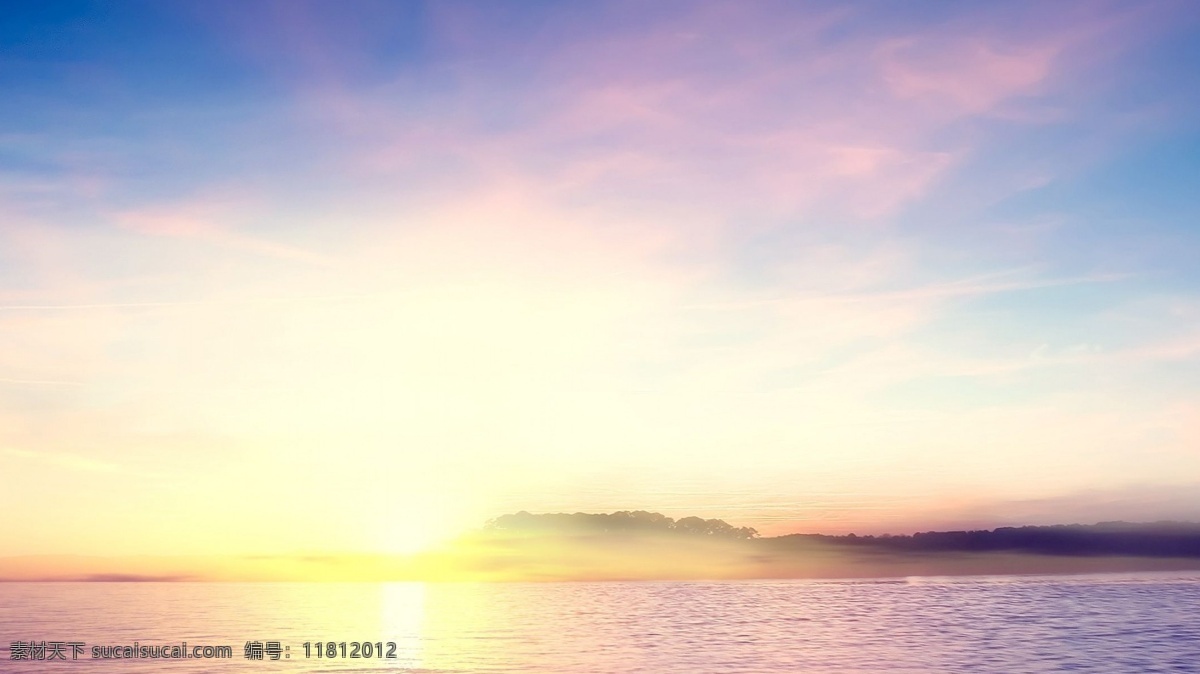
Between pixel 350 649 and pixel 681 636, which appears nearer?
pixel 350 649

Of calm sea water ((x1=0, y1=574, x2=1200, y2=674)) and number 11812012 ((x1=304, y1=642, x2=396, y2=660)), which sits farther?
number 11812012 ((x1=304, y1=642, x2=396, y2=660))

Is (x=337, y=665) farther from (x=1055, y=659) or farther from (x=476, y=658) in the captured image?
(x=1055, y=659)

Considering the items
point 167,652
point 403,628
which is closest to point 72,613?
point 403,628

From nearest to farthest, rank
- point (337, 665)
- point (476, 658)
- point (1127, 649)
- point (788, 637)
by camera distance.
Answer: point (337, 665) < point (476, 658) < point (1127, 649) < point (788, 637)

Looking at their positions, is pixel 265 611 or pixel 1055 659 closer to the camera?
pixel 1055 659

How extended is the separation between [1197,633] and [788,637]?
3535 cm

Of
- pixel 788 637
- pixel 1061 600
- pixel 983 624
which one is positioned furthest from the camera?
pixel 1061 600

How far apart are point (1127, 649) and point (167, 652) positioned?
68.1m

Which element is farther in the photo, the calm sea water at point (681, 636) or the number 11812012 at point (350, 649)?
the number 11812012 at point (350, 649)

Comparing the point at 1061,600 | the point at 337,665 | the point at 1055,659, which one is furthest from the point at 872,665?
the point at 1061,600

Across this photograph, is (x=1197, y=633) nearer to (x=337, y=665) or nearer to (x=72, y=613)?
(x=337, y=665)

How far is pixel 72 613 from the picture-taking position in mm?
116125

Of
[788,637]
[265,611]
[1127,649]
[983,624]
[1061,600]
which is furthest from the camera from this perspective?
[1061,600]

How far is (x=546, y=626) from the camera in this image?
91438mm
